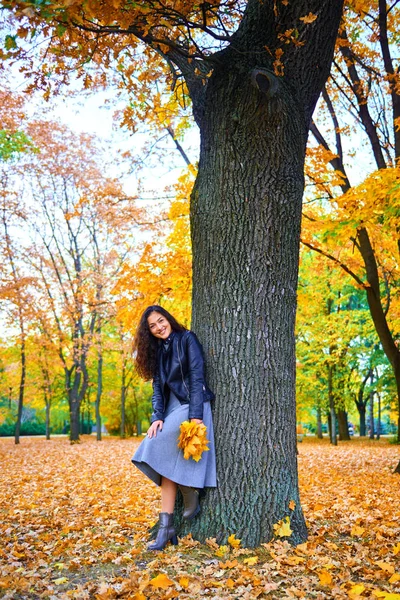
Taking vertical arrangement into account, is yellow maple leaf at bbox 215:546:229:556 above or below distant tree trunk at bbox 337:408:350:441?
above

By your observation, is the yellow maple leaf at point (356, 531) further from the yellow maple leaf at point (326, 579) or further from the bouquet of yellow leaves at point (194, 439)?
the bouquet of yellow leaves at point (194, 439)

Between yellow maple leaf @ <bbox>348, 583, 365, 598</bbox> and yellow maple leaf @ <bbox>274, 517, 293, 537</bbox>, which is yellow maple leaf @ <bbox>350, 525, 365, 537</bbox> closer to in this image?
yellow maple leaf @ <bbox>274, 517, 293, 537</bbox>

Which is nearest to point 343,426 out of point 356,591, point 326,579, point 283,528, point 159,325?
point 283,528

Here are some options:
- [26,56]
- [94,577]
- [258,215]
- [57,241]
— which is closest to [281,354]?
[258,215]

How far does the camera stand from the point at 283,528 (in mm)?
3750

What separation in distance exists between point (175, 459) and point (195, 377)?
65 centimetres

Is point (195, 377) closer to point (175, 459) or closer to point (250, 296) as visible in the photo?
point (175, 459)

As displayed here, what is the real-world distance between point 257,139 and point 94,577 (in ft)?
11.0

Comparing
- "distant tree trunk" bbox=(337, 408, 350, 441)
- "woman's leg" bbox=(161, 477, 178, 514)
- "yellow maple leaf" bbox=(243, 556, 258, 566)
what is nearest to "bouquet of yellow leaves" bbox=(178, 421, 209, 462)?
"woman's leg" bbox=(161, 477, 178, 514)

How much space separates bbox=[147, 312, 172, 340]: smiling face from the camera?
4302mm

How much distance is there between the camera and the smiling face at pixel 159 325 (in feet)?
14.1

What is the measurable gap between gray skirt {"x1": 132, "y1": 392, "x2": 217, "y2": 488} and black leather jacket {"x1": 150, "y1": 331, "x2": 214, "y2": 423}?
0.35 feet

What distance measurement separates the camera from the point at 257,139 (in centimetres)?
404

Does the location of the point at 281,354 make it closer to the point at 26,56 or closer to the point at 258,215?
the point at 258,215
